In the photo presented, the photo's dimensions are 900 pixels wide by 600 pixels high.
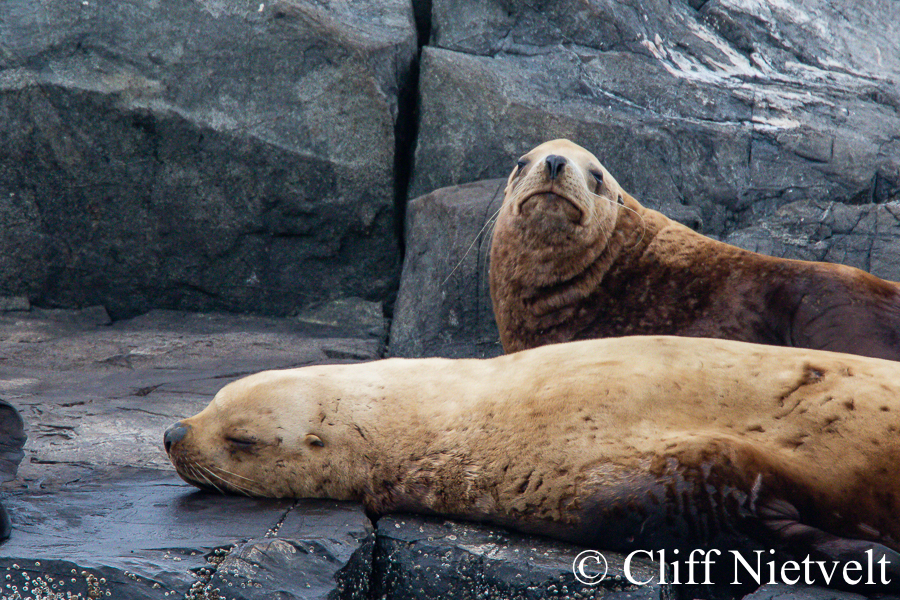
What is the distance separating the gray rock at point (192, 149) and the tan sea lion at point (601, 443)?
353 cm

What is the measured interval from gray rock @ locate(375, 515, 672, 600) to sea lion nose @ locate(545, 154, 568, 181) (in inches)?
78.2

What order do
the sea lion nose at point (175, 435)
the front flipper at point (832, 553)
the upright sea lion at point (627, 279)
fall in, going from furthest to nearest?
1. the upright sea lion at point (627, 279)
2. the sea lion nose at point (175, 435)
3. the front flipper at point (832, 553)

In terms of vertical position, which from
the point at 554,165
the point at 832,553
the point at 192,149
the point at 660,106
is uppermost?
the point at 660,106

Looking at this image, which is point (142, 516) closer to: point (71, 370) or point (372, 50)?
point (71, 370)

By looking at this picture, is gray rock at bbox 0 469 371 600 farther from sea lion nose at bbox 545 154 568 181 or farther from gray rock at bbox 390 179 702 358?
gray rock at bbox 390 179 702 358

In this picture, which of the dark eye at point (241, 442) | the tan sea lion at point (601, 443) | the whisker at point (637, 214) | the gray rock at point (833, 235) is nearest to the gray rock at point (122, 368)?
the dark eye at point (241, 442)

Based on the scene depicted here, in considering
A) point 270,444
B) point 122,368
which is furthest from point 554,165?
point 122,368

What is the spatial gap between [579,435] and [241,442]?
1.20 meters

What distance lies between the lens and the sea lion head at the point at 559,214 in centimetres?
451

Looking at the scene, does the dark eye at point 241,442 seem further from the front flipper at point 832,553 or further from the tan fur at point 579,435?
the front flipper at point 832,553

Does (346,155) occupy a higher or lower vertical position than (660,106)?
lower

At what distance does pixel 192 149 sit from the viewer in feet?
21.9

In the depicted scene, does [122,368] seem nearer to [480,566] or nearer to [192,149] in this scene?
[192,149]

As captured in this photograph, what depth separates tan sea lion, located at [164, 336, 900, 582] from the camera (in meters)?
2.67
